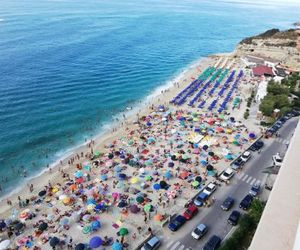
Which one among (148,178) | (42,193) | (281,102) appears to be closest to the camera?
(42,193)

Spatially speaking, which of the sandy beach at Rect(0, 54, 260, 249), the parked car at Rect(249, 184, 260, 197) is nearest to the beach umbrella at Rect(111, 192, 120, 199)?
the sandy beach at Rect(0, 54, 260, 249)

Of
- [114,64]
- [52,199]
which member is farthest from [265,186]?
[114,64]

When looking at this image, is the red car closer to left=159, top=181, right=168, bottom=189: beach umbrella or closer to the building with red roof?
left=159, top=181, right=168, bottom=189: beach umbrella

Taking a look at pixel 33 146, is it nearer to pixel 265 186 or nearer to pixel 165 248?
pixel 165 248

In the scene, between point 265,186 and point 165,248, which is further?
point 265,186

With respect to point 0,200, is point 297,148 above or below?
above

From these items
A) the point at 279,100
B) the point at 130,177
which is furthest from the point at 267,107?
the point at 130,177

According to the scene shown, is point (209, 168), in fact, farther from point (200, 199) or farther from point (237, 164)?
point (200, 199)
